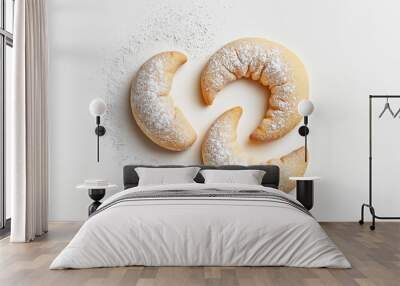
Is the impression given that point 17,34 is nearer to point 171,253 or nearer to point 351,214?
point 171,253

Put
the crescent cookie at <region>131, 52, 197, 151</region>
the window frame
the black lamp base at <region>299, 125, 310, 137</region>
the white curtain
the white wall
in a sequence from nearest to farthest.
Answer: the white curtain
the window frame
the crescent cookie at <region>131, 52, 197, 151</region>
the black lamp base at <region>299, 125, 310, 137</region>
the white wall

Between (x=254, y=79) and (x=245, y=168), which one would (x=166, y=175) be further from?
(x=254, y=79)

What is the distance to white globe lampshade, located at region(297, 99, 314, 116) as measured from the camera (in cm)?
623

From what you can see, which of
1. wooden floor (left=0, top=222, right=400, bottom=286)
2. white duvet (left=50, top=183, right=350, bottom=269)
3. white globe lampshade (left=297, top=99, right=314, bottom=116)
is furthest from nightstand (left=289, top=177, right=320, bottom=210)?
white duvet (left=50, top=183, right=350, bottom=269)

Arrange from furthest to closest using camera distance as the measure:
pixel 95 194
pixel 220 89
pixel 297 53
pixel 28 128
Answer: pixel 297 53
pixel 220 89
pixel 95 194
pixel 28 128

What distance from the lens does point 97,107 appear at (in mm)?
6238

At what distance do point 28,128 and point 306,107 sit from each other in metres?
2.97

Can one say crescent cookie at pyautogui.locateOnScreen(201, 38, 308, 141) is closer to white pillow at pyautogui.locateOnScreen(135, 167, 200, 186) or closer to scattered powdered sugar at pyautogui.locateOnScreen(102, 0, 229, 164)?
scattered powdered sugar at pyautogui.locateOnScreen(102, 0, 229, 164)

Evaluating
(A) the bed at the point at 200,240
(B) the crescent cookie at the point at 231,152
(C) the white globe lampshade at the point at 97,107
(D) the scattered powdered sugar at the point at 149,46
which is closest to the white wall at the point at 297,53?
(D) the scattered powdered sugar at the point at 149,46

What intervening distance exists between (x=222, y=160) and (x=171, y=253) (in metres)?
2.42

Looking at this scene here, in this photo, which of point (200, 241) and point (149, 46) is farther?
point (149, 46)

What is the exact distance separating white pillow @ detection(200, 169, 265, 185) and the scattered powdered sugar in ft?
3.45

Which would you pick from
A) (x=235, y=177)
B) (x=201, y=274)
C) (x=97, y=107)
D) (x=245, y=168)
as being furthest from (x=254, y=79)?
(x=201, y=274)

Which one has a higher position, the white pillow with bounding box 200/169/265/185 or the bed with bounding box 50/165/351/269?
the white pillow with bounding box 200/169/265/185
